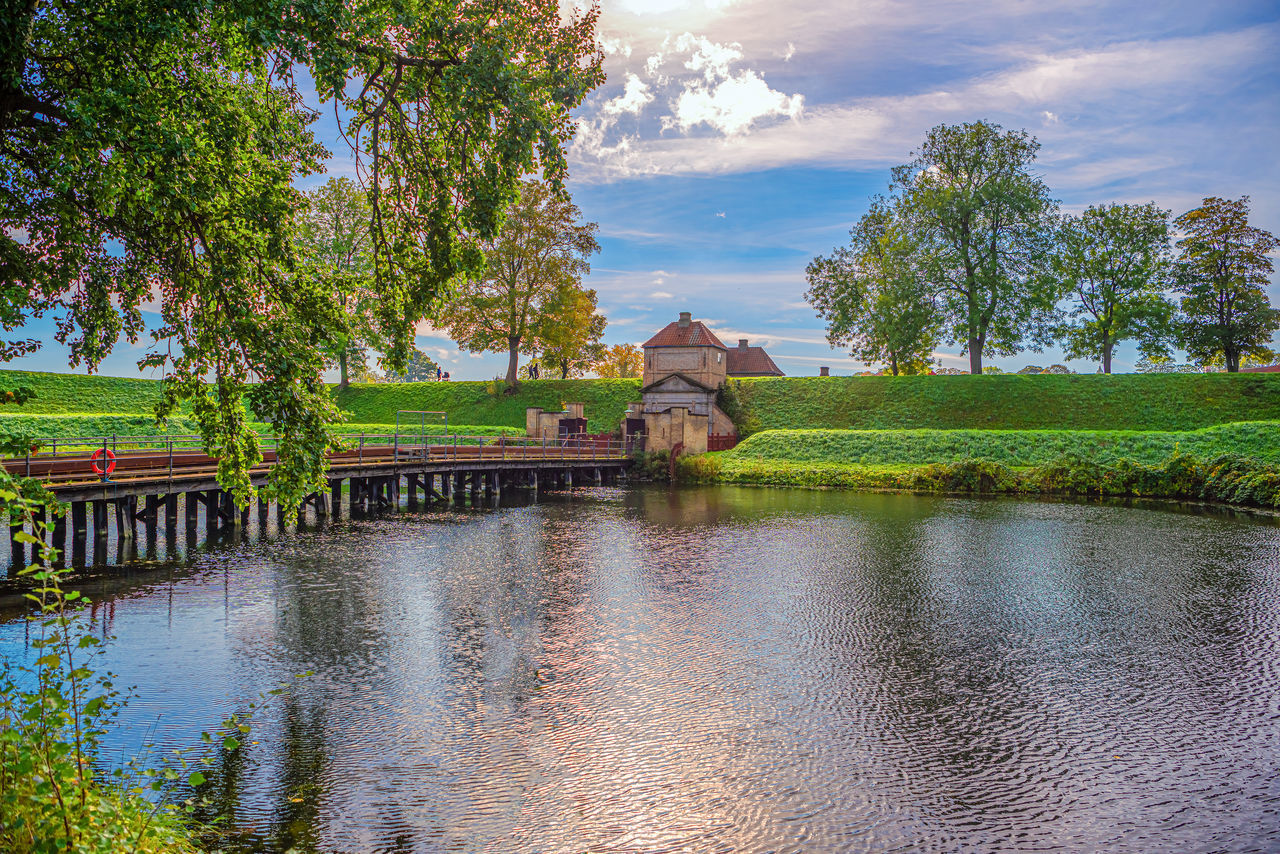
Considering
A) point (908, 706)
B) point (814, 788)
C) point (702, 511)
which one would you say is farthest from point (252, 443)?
point (702, 511)

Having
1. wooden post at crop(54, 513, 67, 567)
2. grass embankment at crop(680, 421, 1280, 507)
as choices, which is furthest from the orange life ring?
grass embankment at crop(680, 421, 1280, 507)

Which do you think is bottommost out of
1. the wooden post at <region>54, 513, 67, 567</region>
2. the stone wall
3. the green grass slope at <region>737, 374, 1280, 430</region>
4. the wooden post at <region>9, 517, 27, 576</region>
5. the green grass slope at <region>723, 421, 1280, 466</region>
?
the wooden post at <region>9, 517, 27, 576</region>

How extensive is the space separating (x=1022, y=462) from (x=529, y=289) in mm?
32122

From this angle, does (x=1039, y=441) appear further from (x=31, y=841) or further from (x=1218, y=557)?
(x=31, y=841)

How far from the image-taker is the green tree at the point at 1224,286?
47.8 meters

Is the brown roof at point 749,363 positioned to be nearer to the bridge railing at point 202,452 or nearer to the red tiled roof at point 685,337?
the red tiled roof at point 685,337

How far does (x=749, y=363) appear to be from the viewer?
73.1 meters

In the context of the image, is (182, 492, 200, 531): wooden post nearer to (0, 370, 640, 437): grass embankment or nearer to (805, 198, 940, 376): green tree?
(0, 370, 640, 437): grass embankment

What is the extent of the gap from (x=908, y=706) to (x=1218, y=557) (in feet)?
44.7

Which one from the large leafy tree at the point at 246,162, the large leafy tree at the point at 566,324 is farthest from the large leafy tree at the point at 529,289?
the large leafy tree at the point at 246,162

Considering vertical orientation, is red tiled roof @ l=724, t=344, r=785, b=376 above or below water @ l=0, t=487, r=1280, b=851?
above

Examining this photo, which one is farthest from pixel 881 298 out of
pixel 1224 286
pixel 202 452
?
pixel 202 452

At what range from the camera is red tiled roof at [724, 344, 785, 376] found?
72.0m

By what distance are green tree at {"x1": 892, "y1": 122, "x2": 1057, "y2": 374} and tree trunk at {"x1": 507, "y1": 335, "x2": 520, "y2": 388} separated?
27.0 metres
